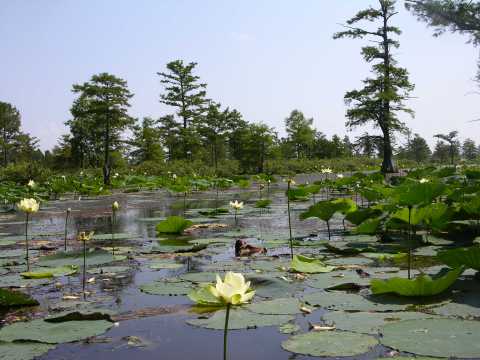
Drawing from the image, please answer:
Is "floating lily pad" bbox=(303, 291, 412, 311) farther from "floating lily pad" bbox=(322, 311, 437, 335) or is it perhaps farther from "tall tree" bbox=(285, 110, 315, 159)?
"tall tree" bbox=(285, 110, 315, 159)

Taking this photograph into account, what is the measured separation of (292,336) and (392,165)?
1925cm

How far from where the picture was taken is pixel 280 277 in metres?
2.76

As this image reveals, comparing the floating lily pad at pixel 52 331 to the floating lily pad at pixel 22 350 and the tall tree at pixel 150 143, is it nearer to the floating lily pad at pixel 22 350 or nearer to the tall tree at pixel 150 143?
the floating lily pad at pixel 22 350

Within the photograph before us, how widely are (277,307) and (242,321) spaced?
0.22 meters

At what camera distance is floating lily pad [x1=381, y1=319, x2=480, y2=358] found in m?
1.52

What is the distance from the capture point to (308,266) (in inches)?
112

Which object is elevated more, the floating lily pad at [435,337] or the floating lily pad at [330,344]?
the floating lily pad at [435,337]

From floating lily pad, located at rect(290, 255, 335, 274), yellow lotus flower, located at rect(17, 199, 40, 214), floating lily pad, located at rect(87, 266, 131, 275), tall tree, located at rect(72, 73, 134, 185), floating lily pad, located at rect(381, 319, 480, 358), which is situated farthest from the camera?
tall tree, located at rect(72, 73, 134, 185)

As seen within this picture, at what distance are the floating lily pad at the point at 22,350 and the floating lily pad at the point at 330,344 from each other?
827 millimetres

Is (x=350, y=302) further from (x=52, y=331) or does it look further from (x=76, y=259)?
(x=76, y=259)

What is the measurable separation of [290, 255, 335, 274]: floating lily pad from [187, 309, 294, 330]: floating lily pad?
73 centimetres

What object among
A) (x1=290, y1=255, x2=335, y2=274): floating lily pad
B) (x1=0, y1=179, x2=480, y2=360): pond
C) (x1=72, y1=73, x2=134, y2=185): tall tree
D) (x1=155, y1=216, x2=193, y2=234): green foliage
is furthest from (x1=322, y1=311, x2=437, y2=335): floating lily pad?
(x1=72, y1=73, x2=134, y2=185): tall tree

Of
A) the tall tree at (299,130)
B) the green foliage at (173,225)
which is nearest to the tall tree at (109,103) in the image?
the green foliage at (173,225)

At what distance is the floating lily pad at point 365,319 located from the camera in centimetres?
181
